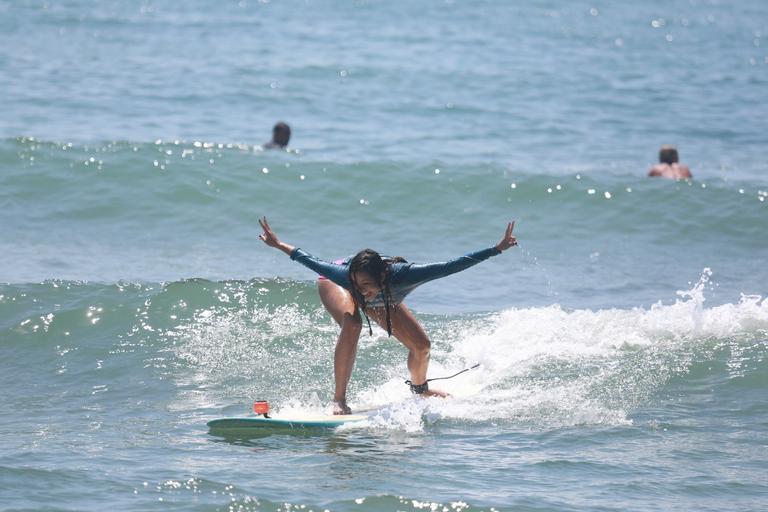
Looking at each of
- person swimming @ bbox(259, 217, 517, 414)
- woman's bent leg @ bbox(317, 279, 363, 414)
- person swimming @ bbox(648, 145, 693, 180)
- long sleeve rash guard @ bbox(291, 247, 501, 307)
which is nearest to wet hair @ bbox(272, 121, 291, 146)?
person swimming @ bbox(648, 145, 693, 180)

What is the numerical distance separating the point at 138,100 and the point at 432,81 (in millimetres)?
6805

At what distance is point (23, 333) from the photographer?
10.9 metres

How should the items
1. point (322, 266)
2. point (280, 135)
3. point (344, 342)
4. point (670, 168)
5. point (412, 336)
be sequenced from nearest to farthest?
point (322, 266), point (344, 342), point (412, 336), point (670, 168), point (280, 135)

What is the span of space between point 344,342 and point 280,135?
35.0 ft

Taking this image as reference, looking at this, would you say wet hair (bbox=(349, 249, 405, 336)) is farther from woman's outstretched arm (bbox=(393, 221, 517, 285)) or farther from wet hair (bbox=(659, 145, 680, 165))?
wet hair (bbox=(659, 145, 680, 165))

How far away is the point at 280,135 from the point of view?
1912 centimetres

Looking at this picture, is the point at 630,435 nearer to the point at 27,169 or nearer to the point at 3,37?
the point at 27,169

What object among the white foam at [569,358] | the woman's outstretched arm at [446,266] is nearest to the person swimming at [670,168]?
the white foam at [569,358]

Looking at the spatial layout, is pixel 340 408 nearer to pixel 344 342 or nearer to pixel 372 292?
pixel 344 342

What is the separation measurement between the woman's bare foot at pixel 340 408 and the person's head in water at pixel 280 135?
10656mm

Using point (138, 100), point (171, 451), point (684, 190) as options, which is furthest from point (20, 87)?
point (171, 451)

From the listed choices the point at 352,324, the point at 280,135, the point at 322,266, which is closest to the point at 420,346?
the point at 352,324

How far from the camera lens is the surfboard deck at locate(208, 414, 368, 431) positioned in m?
8.42

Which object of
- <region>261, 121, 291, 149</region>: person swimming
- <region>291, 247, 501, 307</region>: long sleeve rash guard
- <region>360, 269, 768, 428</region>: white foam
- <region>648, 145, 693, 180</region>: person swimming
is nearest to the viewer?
<region>291, 247, 501, 307</region>: long sleeve rash guard
